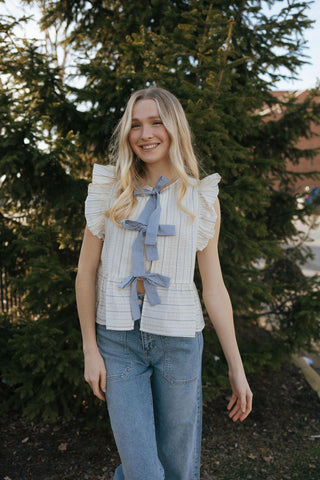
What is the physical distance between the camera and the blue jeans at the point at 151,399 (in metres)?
1.59

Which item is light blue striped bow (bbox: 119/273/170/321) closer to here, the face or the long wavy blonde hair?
the long wavy blonde hair

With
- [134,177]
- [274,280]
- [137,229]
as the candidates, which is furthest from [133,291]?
[274,280]

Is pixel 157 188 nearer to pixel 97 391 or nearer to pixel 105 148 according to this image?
pixel 97 391

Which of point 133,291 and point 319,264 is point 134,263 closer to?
point 133,291

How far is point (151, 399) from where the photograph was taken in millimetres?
1680

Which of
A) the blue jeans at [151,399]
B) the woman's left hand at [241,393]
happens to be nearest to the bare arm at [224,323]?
the woman's left hand at [241,393]

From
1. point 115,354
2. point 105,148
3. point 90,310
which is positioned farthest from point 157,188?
point 105,148

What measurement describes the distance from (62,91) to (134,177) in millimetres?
2175

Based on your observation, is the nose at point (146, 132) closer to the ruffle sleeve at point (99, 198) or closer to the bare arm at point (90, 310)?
the ruffle sleeve at point (99, 198)

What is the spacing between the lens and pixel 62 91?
3598 millimetres

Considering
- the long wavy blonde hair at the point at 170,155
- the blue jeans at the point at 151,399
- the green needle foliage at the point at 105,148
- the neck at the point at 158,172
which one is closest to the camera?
the blue jeans at the point at 151,399

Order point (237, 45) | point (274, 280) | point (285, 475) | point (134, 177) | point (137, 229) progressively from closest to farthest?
point (137, 229) → point (134, 177) → point (285, 475) → point (237, 45) → point (274, 280)

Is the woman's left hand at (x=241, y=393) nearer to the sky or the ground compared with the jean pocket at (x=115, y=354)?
nearer to the ground

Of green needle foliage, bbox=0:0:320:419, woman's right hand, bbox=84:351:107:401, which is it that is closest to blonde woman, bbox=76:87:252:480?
woman's right hand, bbox=84:351:107:401
